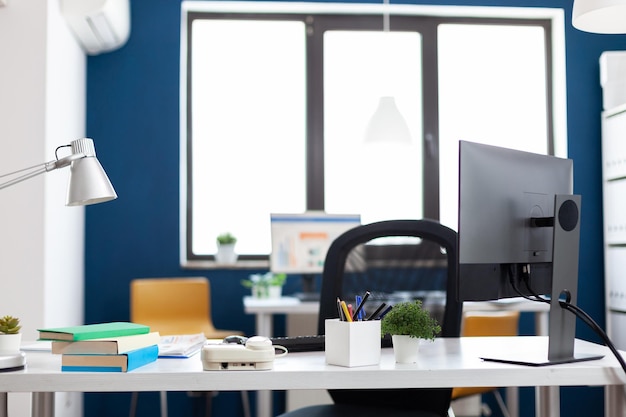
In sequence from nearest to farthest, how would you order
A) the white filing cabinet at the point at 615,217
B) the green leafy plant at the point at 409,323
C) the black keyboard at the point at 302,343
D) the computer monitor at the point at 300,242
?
the green leafy plant at the point at 409,323, the black keyboard at the point at 302,343, the computer monitor at the point at 300,242, the white filing cabinet at the point at 615,217

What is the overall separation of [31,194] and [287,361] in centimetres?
226

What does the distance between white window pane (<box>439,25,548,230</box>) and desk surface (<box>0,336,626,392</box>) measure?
3.50 meters

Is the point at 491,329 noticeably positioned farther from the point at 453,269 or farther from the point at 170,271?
the point at 170,271

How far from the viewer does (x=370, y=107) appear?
4.90 meters

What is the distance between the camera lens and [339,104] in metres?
4.86

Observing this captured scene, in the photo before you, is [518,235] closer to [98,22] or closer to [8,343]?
[8,343]

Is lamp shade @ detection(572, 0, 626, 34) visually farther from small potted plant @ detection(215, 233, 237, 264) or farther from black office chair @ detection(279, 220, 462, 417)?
small potted plant @ detection(215, 233, 237, 264)

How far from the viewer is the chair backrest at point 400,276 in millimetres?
1886

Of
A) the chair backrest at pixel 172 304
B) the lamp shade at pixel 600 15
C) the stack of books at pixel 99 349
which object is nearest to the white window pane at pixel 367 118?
the chair backrest at pixel 172 304

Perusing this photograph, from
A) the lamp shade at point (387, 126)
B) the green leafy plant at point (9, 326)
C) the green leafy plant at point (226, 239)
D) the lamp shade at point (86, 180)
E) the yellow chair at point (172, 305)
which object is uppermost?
the lamp shade at point (387, 126)

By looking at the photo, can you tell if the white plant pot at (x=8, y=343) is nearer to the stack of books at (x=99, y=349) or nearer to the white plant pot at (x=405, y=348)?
the stack of books at (x=99, y=349)

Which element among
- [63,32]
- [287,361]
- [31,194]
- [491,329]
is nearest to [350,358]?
[287,361]

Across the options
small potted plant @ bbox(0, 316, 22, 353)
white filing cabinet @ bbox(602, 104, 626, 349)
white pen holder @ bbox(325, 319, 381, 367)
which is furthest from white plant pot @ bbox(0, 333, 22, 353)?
white filing cabinet @ bbox(602, 104, 626, 349)

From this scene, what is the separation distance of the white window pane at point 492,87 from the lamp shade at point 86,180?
356cm
